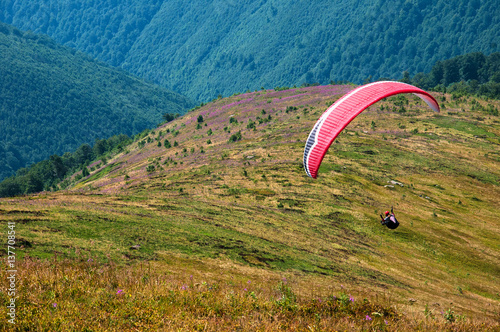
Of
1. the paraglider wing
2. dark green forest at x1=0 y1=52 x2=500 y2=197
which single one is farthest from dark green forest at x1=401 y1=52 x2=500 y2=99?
the paraglider wing

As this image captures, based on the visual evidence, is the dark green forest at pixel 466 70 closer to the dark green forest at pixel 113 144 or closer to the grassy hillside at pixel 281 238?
the dark green forest at pixel 113 144

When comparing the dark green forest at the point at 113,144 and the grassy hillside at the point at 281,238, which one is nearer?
the grassy hillside at the point at 281,238

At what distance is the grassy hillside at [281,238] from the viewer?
10.6 m

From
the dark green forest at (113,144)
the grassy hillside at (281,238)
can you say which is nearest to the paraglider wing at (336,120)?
the grassy hillside at (281,238)

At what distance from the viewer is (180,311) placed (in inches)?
389

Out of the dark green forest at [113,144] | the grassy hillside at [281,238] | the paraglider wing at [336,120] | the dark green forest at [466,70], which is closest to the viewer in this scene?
the grassy hillside at [281,238]

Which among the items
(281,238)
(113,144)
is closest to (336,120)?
A: (281,238)

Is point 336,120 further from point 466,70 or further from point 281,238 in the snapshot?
point 466,70

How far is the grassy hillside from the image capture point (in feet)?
34.8

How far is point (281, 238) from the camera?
24.9 metres

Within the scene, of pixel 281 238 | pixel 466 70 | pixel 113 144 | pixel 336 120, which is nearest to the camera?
pixel 336 120

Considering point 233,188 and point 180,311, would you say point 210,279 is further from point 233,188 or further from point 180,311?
point 233,188

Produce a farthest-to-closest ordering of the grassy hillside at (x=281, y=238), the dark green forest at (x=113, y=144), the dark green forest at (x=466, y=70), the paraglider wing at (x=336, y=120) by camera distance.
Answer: the dark green forest at (x=466, y=70)
the dark green forest at (x=113, y=144)
the paraglider wing at (x=336, y=120)
the grassy hillside at (x=281, y=238)

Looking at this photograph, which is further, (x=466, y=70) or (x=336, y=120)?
(x=466, y=70)
